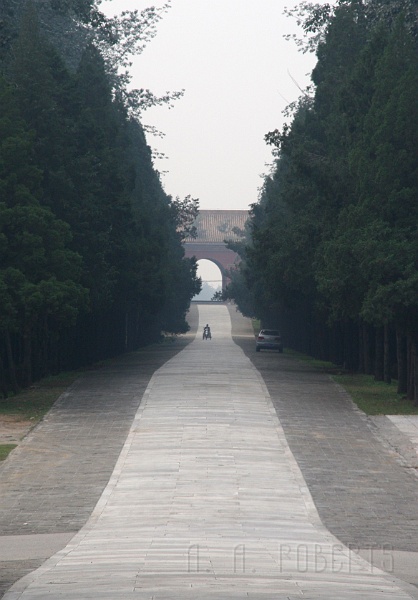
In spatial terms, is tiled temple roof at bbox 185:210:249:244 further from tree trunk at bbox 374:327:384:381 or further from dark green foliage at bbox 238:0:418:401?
tree trunk at bbox 374:327:384:381

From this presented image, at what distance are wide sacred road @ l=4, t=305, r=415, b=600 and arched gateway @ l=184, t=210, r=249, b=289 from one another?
120 metres

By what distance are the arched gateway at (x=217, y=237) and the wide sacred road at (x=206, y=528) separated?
120 meters

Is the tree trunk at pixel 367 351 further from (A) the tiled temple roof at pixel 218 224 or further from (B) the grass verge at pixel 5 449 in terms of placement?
(A) the tiled temple roof at pixel 218 224

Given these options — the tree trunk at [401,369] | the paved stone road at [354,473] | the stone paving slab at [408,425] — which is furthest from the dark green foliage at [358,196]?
the paved stone road at [354,473]

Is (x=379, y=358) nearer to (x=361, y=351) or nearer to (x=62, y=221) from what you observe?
(x=361, y=351)

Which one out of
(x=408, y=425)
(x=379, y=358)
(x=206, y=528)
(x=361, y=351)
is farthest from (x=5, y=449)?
(x=361, y=351)

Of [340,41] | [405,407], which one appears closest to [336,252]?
[405,407]

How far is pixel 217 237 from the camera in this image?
15938cm

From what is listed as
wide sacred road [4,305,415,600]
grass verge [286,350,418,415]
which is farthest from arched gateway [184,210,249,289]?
wide sacred road [4,305,415,600]

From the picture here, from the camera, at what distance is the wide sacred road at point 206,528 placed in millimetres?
9812

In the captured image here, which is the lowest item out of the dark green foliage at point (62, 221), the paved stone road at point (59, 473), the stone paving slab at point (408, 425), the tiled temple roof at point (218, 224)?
the stone paving slab at point (408, 425)

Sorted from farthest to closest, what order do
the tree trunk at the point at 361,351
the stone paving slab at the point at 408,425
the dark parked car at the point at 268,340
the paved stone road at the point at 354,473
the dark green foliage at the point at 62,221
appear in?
the dark parked car at the point at 268,340, the tree trunk at the point at 361,351, the dark green foliage at the point at 62,221, the stone paving slab at the point at 408,425, the paved stone road at the point at 354,473

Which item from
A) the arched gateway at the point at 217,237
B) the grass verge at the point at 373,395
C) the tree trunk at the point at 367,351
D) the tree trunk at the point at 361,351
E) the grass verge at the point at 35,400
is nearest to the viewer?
the grass verge at the point at 35,400

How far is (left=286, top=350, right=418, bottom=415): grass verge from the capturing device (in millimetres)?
30734
